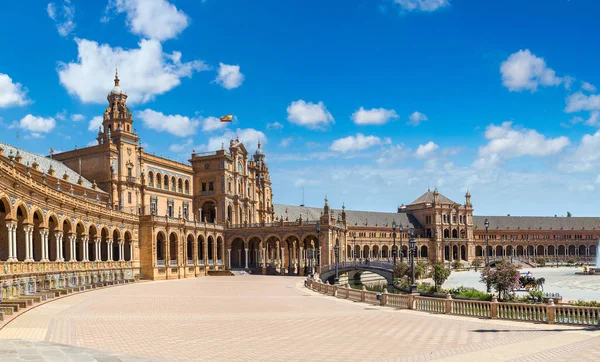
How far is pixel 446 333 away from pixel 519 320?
5.35m

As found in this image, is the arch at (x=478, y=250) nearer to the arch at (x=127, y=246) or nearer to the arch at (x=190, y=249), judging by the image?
the arch at (x=190, y=249)

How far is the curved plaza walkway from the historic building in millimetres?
10687

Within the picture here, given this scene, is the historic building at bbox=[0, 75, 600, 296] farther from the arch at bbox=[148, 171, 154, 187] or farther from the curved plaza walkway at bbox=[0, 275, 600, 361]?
the curved plaza walkway at bbox=[0, 275, 600, 361]

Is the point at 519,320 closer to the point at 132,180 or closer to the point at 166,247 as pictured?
the point at 166,247

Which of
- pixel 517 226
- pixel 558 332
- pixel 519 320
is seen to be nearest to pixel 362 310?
pixel 519 320

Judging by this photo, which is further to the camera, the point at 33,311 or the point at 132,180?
the point at 132,180

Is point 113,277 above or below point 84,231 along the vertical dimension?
below

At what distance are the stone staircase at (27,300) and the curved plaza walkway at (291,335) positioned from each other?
58 cm

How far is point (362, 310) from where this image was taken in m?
31.3

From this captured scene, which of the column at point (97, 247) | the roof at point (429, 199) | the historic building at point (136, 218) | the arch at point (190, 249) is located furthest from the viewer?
the roof at point (429, 199)

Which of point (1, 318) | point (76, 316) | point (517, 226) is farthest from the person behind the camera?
point (517, 226)

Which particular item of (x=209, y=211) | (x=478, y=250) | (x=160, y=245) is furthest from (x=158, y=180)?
(x=478, y=250)

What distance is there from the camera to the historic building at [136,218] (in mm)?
41125

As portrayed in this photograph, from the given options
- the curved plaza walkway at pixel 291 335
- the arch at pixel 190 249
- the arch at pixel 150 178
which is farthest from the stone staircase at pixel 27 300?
the arch at pixel 150 178
